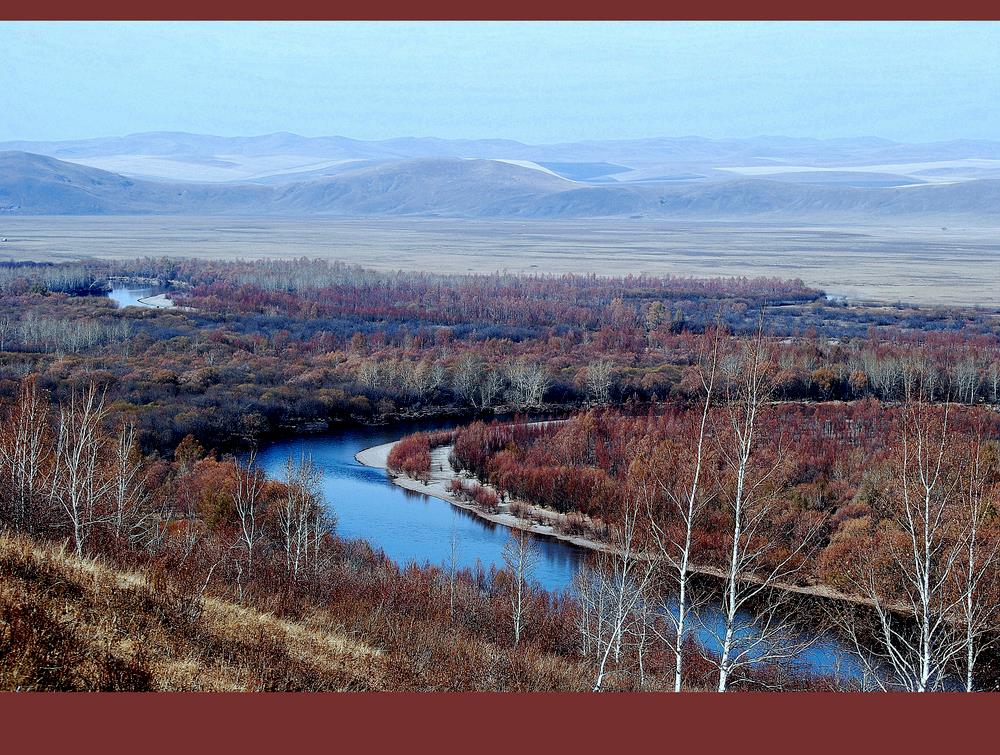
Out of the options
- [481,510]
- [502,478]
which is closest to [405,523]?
[481,510]

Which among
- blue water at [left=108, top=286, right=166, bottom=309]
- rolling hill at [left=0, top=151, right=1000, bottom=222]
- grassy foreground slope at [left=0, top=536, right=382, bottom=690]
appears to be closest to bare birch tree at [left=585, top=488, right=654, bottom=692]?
grassy foreground slope at [left=0, top=536, right=382, bottom=690]

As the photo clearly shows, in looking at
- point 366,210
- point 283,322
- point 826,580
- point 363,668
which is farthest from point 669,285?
point 366,210

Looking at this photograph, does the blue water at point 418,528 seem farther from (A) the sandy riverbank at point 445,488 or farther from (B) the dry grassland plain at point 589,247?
(B) the dry grassland plain at point 589,247

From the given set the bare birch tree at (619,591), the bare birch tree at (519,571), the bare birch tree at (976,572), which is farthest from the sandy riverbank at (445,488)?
the bare birch tree at (976,572)

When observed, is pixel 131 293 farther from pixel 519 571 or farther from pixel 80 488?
pixel 519 571

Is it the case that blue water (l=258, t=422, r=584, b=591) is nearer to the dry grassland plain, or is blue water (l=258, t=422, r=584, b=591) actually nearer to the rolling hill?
the dry grassland plain

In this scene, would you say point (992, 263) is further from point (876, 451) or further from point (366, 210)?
point (366, 210)
